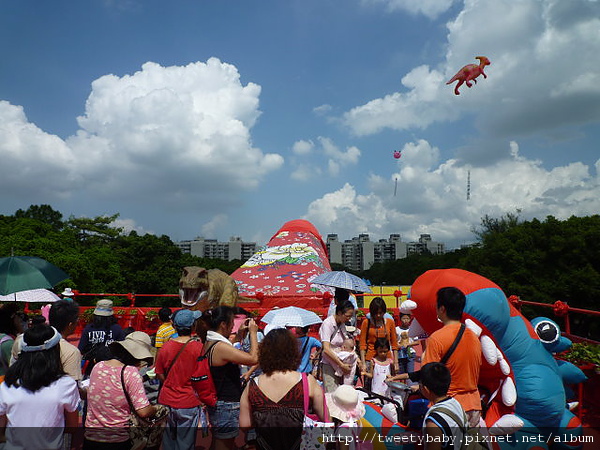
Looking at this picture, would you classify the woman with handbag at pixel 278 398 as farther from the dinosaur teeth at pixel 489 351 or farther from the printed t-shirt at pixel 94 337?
the printed t-shirt at pixel 94 337

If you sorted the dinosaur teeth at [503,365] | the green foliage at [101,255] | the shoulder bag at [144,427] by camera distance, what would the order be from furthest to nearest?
1. the green foliage at [101,255]
2. the dinosaur teeth at [503,365]
3. the shoulder bag at [144,427]

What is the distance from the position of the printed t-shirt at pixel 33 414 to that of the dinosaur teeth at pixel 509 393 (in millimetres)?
3465

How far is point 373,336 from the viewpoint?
5.18 m

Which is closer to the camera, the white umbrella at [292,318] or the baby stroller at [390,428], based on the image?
the baby stroller at [390,428]

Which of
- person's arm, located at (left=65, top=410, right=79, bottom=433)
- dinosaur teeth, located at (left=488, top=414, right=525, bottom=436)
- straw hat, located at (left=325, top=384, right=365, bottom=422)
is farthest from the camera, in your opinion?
dinosaur teeth, located at (left=488, top=414, right=525, bottom=436)

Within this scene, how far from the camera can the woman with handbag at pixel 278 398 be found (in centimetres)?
238

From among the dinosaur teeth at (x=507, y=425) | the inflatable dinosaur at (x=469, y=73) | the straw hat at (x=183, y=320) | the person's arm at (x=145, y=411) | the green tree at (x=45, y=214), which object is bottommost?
the dinosaur teeth at (x=507, y=425)

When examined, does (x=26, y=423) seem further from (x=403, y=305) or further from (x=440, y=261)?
(x=440, y=261)

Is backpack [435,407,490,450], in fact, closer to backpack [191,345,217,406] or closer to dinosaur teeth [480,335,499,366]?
dinosaur teeth [480,335,499,366]

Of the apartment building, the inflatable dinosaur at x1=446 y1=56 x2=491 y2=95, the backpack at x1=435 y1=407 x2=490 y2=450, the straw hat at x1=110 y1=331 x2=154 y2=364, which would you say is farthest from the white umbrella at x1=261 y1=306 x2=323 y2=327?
the apartment building

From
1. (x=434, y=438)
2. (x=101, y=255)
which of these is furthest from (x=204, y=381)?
(x=101, y=255)

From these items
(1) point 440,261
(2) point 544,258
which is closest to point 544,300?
(2) point 544,258

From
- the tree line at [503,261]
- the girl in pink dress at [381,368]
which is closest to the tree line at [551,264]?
the tree line at [503,261]

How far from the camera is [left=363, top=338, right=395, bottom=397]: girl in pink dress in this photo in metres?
4.92
